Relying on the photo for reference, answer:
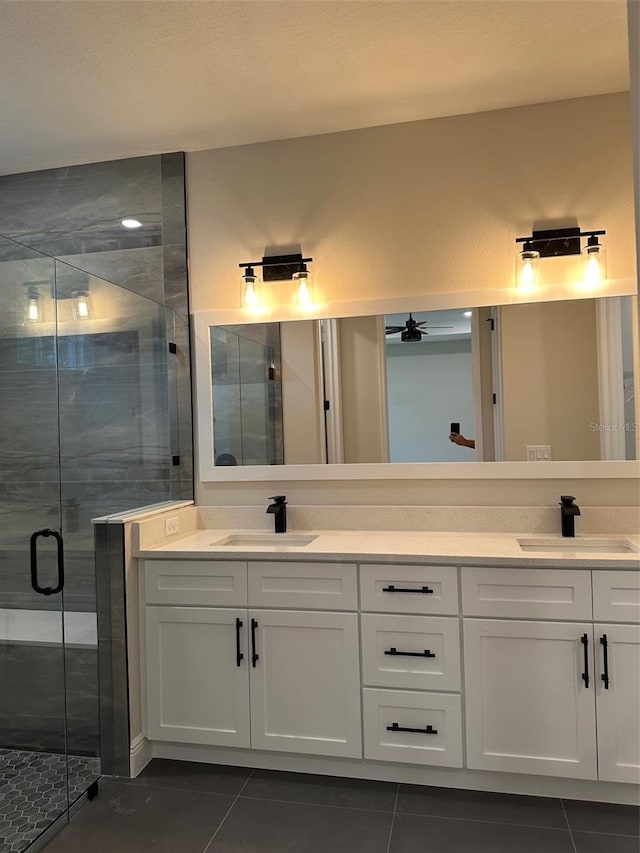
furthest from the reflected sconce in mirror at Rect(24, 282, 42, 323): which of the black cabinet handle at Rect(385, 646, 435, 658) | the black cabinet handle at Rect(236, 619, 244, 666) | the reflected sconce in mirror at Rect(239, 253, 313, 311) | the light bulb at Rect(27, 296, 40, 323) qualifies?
the black cabinet handle at Rect(385, 646, 435, 658)

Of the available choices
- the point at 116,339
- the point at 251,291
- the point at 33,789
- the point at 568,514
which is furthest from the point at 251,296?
the point at 33,789

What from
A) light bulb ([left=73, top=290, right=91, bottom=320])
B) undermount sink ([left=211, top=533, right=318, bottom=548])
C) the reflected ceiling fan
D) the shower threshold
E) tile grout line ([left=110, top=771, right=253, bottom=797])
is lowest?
tile grout line ([left=110, top=771, right=253, bottom=797])

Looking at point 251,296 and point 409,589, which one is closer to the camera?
point 409,589

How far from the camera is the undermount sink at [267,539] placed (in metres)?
2.79

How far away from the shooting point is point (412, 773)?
231cm

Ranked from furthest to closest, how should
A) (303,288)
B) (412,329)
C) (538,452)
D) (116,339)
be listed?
(116,339)
(303,288)
(412,329)
(538,452)

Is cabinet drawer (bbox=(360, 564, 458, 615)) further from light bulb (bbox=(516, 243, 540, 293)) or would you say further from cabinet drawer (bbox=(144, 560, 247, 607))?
light bulb (bbox=(516, 243, 540, 293))

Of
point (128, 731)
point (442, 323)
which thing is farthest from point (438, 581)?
point (128, 731)

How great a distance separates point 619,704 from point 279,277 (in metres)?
2.25

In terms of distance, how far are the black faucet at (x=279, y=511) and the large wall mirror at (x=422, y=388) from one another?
0.14m

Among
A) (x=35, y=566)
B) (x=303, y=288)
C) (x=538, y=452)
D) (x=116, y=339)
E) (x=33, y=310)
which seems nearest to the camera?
(x=35, y=566)

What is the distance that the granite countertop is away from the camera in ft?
7.23

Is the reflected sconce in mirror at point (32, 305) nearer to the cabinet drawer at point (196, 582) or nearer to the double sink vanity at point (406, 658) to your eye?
the double sink vanity at point (406, 658)

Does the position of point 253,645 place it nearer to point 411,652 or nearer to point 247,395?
point 411,652
